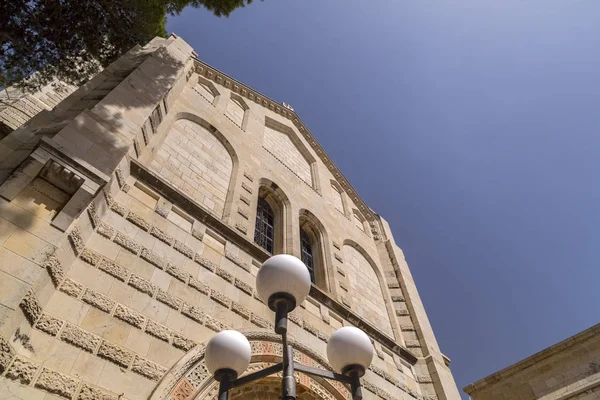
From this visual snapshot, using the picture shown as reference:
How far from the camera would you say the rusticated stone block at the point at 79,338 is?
4.11 meters

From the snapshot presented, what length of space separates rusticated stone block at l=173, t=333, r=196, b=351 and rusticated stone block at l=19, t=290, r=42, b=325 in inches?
65.0

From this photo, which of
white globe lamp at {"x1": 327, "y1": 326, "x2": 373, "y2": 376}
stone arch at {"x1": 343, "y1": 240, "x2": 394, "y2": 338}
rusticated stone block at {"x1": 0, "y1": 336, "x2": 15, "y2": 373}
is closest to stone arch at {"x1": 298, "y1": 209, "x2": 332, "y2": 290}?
stone arch at {"x1": 343, "y1": 240, "x2": 394, "y2": 338}

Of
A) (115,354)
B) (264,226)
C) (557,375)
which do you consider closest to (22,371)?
(115,354)

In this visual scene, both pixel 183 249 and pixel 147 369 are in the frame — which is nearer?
pixel 147 369

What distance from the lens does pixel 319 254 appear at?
1075 cm

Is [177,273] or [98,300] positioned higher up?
[177,273]

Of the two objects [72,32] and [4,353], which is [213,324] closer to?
[4,353]

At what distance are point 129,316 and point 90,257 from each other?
0.90 meters

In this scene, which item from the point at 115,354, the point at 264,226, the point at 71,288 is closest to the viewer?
the point at 115,354

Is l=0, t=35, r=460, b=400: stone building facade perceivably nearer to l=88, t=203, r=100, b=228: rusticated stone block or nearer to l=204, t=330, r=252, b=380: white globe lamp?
l=88, t=203, r=100, b=228: rusticated stone block

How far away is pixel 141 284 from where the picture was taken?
520 centimetres

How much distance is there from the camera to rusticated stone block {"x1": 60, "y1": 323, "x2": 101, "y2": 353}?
162 inches

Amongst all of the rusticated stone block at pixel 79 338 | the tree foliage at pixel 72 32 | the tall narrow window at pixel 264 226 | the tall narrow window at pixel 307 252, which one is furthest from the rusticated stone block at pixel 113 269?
the tree foliage at pixel 72 32

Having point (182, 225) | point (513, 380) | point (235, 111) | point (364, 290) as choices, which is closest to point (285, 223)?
point (364, 290)
